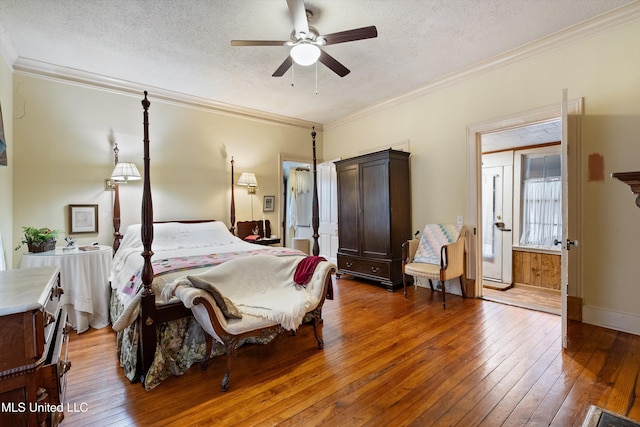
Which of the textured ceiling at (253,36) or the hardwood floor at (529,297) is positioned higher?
the textured ceiling at (253,36)

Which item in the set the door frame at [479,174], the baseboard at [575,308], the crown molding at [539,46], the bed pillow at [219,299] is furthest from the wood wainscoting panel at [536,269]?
the bed pillow at [219,299]

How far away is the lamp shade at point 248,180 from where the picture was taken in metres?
4.84

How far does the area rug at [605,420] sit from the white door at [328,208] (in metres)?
3.95

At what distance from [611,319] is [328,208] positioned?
3940 mm

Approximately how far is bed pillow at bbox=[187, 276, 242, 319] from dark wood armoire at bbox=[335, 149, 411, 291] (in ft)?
8.65

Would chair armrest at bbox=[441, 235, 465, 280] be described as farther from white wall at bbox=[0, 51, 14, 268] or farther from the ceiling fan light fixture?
white wall at bbox=[0, 51, 14, 268]

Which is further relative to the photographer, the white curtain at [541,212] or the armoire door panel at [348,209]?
the armoire door panel at [348,209]

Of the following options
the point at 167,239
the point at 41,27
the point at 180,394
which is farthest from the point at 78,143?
the point at 180,394

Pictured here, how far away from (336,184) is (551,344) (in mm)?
3632

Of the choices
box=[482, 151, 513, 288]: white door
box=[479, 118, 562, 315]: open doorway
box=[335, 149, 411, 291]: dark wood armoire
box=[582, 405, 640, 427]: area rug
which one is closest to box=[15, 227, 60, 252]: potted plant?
box=[335, 149, 411, 291]: dark wood armoire

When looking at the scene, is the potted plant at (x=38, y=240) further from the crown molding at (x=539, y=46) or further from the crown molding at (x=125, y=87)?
the crown molding at (x=539, y=46)

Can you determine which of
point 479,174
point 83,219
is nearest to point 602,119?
point 479,174

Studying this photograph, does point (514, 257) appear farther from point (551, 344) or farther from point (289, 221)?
point (289, 221)

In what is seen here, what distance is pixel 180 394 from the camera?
77.1 inches
